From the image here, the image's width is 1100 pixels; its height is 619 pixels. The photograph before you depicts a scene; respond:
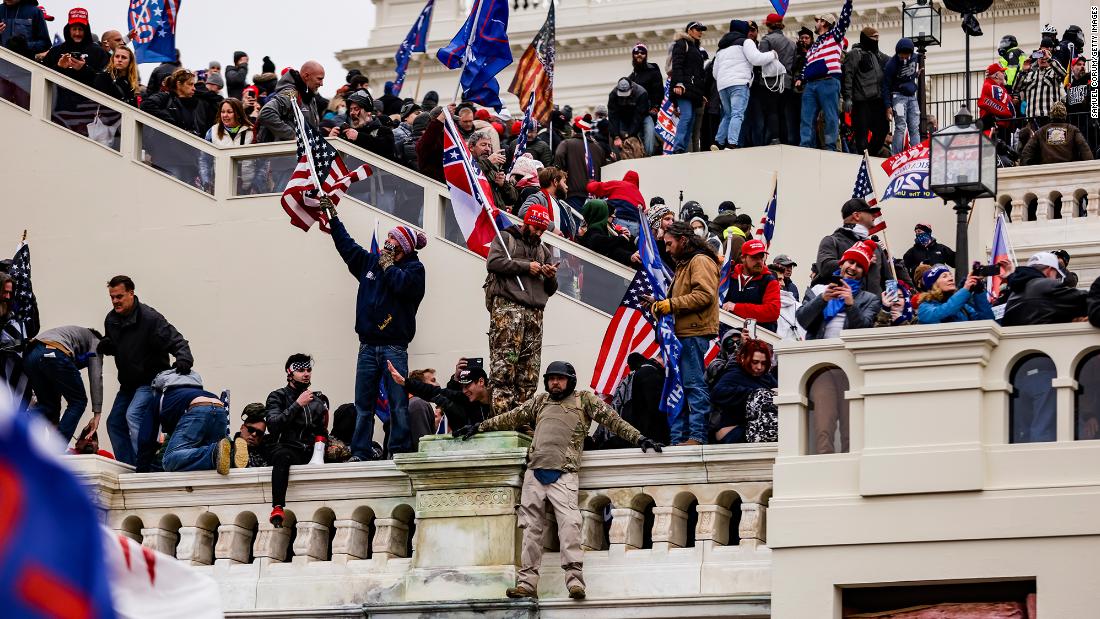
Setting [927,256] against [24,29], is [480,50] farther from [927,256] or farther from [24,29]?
[927,256]

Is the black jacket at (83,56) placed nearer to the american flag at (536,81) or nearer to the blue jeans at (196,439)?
the american flag at (536,81)

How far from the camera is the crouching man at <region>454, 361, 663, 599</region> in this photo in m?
12.1

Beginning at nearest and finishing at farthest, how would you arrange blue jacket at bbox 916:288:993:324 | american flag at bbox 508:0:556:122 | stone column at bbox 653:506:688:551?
blue jacket at bbox 916:288:993:324 < stone column at bbox 653:506:688:551 < american flag at bbox 508:0:556:122

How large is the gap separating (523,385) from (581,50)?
→ 30.8 meters

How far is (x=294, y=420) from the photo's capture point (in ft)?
45.8

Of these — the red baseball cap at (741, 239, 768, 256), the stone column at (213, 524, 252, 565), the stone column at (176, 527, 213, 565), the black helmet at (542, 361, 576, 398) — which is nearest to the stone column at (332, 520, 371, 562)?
the stone column at (213, 524, 252, 565)

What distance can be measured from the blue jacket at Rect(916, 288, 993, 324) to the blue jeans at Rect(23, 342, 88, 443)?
282 inches

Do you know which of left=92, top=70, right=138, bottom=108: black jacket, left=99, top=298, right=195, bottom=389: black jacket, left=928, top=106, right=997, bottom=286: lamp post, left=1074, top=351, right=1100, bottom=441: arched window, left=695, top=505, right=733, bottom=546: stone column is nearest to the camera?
→ left=1074, top=351, right=1100, bottom=441: arched window

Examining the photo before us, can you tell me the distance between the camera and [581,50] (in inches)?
1722

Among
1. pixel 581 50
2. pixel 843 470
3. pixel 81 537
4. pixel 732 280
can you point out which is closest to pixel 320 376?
pixel 732 280

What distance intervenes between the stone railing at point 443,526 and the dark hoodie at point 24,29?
881cm

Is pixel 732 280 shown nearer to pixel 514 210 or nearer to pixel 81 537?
pixel 514 210

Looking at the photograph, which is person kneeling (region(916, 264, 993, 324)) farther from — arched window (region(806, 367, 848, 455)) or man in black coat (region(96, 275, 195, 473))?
man in black coat (region(96, 275, 195, 473))

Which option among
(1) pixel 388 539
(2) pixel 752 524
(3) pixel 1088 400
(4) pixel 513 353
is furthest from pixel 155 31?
(3) pixel 1088 400
